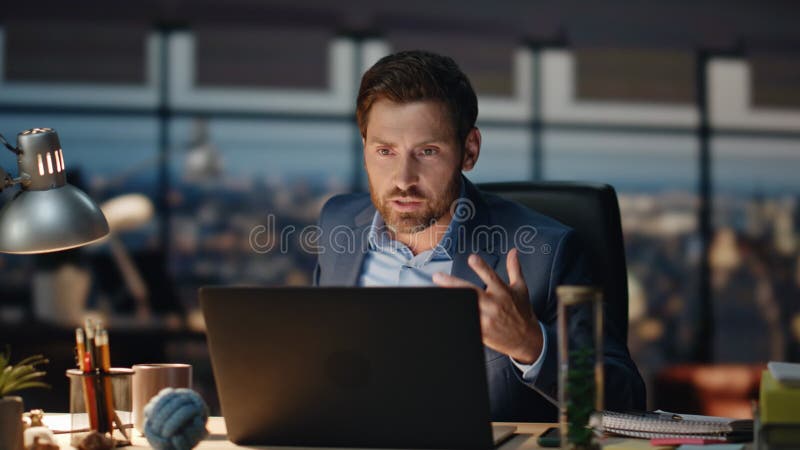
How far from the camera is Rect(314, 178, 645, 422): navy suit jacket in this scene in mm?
1652

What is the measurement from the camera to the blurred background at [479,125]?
4855mm

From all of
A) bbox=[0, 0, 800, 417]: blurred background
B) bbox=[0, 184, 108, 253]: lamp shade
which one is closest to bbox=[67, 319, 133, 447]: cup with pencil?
bbox=[0, 184, 108, 253]: lamp shade

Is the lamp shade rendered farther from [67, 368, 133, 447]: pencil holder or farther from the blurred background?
the blurred background

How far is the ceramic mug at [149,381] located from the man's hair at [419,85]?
75 cm

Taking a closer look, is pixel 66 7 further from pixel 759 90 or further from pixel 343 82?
pixel 759 90

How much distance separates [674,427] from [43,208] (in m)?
0.96

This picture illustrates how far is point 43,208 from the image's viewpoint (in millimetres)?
1383

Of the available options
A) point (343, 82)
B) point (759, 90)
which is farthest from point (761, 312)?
point (343, 82)

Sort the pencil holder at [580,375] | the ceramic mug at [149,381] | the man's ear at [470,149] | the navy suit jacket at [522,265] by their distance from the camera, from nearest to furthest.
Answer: the pencil holder at [580,375]
the ceramic mug at [149,381]
the navy suit jacket at [522,265]
the man's ear at [470,149]

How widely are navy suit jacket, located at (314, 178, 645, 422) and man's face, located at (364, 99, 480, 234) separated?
0.06 m

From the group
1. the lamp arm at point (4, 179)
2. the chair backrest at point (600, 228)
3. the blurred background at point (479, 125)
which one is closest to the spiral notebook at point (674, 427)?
the chair backrest at point (600, 228)

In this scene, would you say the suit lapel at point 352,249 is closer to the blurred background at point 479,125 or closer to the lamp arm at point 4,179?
the lamp arm at point 4,179

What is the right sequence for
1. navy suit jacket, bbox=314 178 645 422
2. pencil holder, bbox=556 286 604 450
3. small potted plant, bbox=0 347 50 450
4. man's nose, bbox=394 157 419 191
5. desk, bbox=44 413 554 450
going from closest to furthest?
1. pencil holder, bbox=556 286 604 450
2. small potted plant, bbox=0 347 50 450
3. desk, bbox=44 413 554 450
4. navy suit jacket, bbox=314 178 645 422
5. man's nose, bbox=394 157 419 191

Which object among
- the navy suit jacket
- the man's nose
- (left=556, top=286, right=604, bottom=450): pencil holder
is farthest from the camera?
the man's nose
